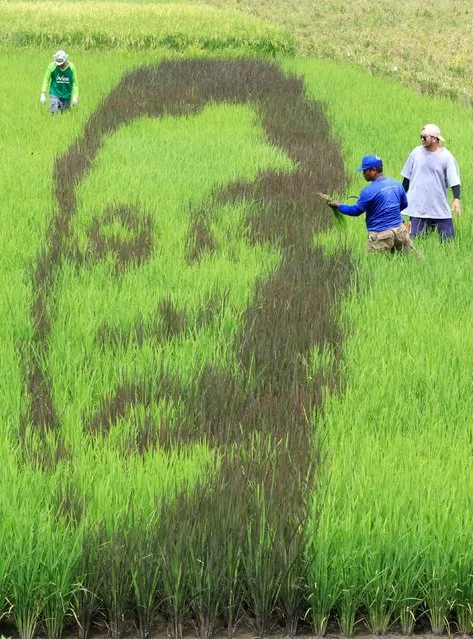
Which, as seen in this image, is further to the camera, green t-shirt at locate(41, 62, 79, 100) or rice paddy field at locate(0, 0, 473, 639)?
green t-shirt at locate(41, 62, 79, 100)

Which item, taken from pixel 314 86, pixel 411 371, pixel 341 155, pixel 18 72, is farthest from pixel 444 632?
pixel 18 72

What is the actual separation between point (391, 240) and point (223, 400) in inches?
118

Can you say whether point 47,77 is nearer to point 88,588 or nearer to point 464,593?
point 88,588

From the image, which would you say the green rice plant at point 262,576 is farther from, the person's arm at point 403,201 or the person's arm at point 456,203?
the person's arm at point 456,203

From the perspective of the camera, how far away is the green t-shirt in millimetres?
12166

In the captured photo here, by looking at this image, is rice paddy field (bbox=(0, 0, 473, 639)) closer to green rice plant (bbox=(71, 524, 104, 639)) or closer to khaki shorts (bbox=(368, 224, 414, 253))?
green rice plant (bbox=(71, 524, 104, 639))

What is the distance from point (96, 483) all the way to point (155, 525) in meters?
0.37

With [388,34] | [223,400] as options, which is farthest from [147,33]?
[223,400]

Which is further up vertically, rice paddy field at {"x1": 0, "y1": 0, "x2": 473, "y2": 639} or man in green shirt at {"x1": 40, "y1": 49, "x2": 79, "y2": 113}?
man in green shirt at {"x1": 40, "y1": 49, "x2": 79, "y2": 113}

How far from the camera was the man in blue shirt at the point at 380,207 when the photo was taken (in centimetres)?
667

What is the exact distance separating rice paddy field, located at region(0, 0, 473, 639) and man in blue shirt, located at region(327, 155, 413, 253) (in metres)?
0.18

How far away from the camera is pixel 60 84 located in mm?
12516

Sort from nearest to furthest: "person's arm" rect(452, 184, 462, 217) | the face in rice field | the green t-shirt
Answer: the face in rice field < "person's arm" rect(452, 184, 462, 217) < the green t-shirt

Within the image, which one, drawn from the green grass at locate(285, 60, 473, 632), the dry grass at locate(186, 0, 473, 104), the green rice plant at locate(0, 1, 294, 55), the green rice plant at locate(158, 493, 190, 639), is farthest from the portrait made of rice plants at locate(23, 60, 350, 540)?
the green rice plant at locate(0, 1, 294, 55)
